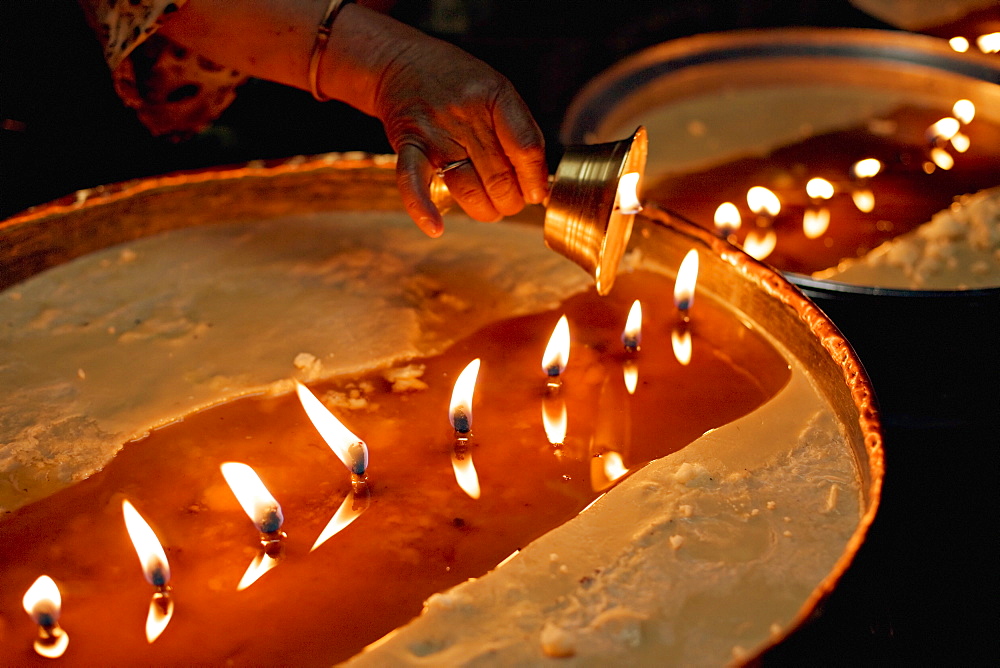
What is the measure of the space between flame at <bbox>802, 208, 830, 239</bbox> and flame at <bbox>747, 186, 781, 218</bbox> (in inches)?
2.8

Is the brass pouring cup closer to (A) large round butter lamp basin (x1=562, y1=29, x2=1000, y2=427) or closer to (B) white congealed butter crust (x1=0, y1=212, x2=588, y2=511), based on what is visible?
(B) white congealed butter crust (x1=0, y1=212, x2=588, y2=511)

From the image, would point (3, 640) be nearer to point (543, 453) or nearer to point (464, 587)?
point (464, 587)

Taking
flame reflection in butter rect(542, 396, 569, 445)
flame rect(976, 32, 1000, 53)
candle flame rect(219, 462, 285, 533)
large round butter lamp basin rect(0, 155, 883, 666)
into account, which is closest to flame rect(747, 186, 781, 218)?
large round butter lamp basin rect(0, 155, 883, 666)

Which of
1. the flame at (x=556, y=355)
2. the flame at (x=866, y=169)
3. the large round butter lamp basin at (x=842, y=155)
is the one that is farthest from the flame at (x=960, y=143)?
the flame at (x=556, y=355)

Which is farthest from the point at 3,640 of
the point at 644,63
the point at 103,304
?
the point at 644,63

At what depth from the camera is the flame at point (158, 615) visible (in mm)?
1004

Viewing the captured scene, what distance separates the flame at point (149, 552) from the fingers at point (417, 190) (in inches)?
25.1

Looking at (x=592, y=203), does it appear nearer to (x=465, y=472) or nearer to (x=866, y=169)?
(x=465, y=472)

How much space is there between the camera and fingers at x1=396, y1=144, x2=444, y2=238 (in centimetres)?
144

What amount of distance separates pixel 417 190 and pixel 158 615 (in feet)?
2.45

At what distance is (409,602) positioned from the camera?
1025mm

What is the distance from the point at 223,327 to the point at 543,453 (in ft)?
2.20

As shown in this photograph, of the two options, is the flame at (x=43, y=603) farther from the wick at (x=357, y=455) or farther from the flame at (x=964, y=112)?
the flame at (x=964, y=112)

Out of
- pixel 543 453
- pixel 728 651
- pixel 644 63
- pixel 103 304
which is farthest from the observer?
pixel 644 63
